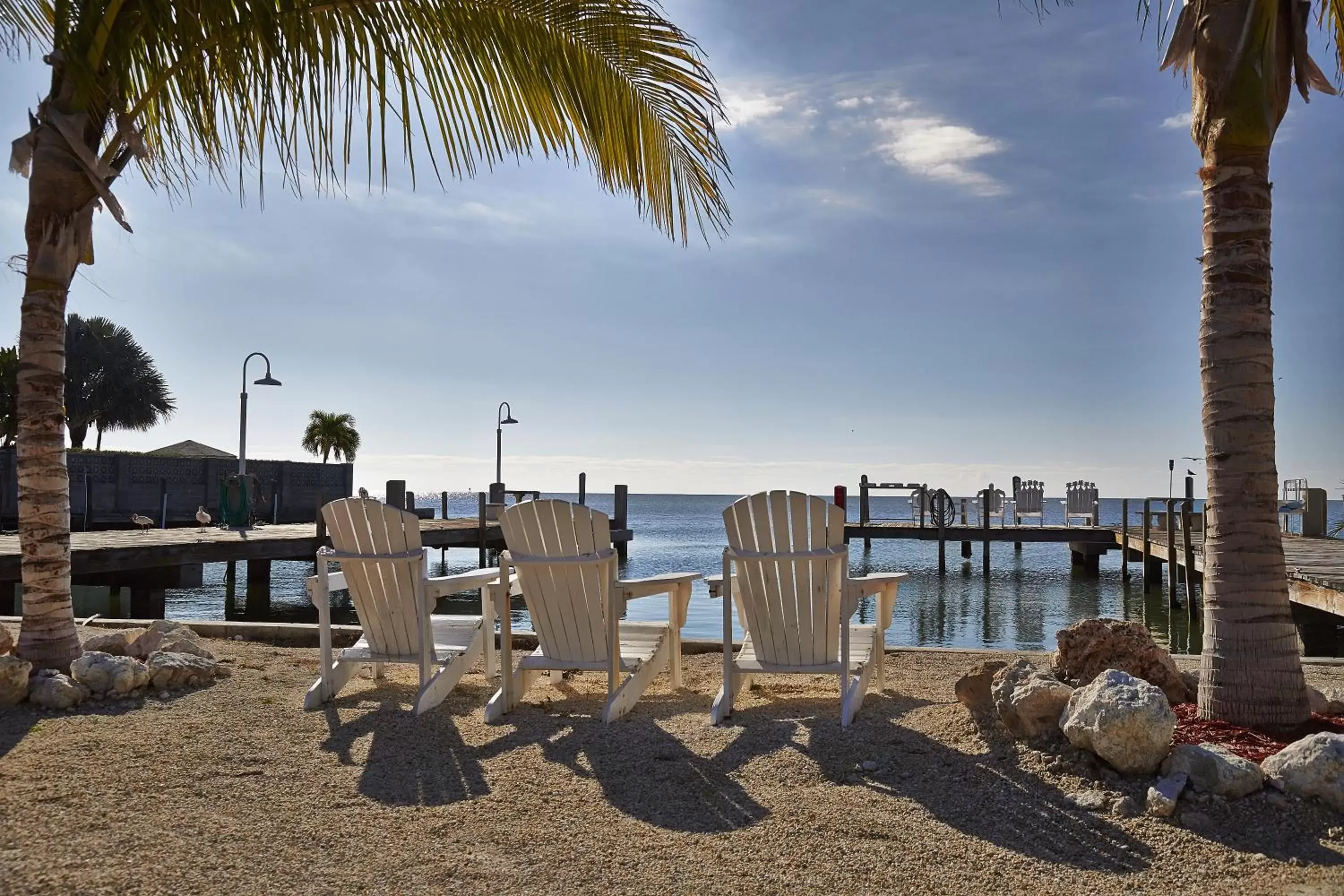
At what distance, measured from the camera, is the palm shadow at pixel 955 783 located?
253 centimetres

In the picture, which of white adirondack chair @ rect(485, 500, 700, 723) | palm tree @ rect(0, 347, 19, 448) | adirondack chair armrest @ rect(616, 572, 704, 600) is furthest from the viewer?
palm tree @ rect(0, 347, 19, 448)

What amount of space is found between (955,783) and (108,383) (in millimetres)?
40833

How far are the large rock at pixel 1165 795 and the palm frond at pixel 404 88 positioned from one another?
3.07 metres

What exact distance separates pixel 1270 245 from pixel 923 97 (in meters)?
6.09

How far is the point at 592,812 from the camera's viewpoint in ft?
9.44

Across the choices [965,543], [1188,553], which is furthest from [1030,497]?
[1188,553]

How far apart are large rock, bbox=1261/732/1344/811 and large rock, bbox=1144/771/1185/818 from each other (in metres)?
0.26

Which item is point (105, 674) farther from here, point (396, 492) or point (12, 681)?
point (396, 492)

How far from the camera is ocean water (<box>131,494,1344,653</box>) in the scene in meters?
13.8

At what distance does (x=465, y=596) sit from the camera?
17281 mm

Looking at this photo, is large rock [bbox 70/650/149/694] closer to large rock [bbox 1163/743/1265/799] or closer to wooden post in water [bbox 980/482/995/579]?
large rock [bbox 1163/743/1265/799]

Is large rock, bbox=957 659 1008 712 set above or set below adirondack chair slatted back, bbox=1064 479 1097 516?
below

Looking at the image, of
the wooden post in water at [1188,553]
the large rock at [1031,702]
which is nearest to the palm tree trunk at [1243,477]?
the large rock at [1031,702]

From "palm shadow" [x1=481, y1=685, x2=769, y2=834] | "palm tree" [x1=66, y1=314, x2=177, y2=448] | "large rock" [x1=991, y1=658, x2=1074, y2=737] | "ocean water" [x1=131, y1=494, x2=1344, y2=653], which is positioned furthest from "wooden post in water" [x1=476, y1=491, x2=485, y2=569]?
"palm tree" [x1=66, y1=314, x2=177, y2=448]
